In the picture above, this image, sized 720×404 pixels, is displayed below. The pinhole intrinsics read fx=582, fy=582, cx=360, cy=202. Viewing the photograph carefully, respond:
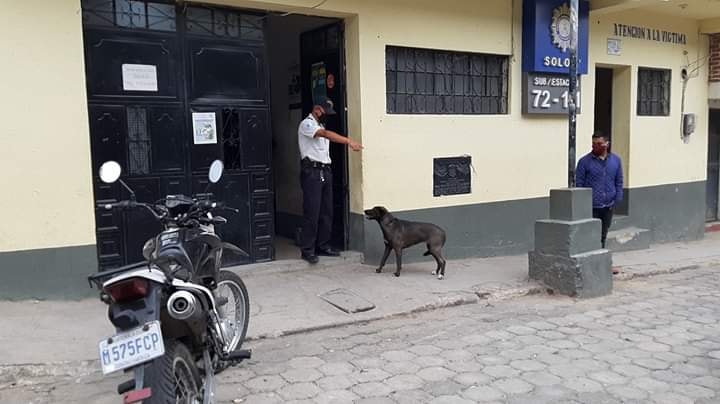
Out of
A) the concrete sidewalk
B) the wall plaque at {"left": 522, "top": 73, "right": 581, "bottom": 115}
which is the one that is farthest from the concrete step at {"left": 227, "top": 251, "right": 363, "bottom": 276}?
the wall plaque at {"left": 522, "top": 73, "right": 581, "bottom": 115}

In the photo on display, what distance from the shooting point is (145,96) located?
19.0ft

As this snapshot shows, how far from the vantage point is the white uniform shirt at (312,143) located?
6605 mm

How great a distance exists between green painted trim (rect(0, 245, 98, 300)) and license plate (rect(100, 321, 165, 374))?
3025 mm

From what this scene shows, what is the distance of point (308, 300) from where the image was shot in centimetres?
565

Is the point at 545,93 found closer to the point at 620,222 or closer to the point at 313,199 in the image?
the point at 620,222

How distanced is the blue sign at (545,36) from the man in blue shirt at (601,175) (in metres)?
1.46

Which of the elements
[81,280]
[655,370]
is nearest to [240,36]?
[81,280]

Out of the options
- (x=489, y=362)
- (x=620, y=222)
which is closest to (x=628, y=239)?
(x=620, y=222)

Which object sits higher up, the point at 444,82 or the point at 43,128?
the point at 444,82

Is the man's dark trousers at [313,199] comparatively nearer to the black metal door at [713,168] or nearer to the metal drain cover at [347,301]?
the metal drain cover at [347,301]

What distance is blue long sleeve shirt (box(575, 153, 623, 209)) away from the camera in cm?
699

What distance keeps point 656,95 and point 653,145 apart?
92 centimetres

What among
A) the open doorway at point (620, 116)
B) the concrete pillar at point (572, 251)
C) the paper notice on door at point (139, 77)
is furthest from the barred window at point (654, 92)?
the paper notice on door at point (139, 77)

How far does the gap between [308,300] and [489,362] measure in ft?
6.53
